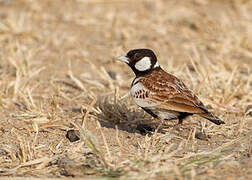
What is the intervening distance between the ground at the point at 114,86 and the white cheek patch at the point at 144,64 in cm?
52

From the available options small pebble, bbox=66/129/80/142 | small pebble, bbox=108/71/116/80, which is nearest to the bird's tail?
small pebble, bbox=66/129/80/142

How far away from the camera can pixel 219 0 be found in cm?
1011

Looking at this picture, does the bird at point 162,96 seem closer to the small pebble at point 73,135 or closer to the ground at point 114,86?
the ground at point 114,86

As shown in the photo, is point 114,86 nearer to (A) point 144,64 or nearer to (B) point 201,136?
(A) point 144,64

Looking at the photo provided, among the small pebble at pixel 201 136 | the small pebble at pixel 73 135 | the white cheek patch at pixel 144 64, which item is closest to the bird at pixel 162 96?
the white cheek patch at pixel 144 64

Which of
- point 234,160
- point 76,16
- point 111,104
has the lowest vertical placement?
point 234,160

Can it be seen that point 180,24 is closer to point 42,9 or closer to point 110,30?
point 110,30

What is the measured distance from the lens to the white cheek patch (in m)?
4.97

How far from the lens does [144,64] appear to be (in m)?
4.98

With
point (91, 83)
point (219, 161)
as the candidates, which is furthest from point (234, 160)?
point (91, 83)

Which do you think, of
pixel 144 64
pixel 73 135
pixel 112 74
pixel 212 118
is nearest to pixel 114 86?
pixel 112 74

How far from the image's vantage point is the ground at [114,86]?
3.92m

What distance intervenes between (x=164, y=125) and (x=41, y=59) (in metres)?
2.78

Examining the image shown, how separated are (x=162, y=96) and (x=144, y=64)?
0.48m
